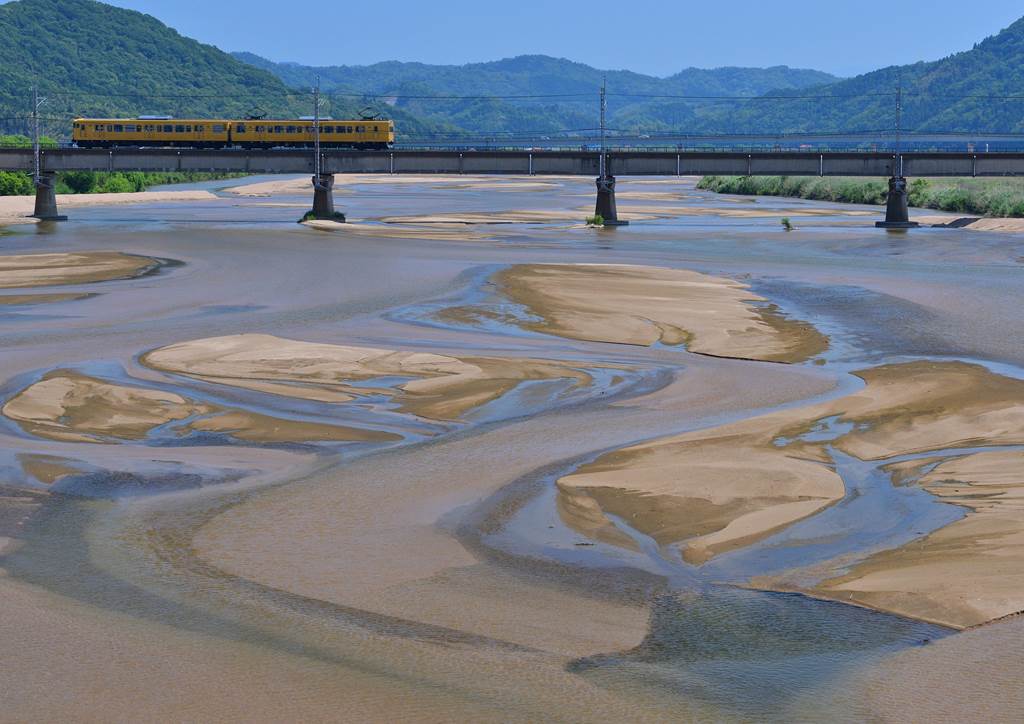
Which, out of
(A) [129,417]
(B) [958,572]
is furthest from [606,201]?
(B) [958,572]

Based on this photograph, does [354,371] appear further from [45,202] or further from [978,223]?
[978,223]

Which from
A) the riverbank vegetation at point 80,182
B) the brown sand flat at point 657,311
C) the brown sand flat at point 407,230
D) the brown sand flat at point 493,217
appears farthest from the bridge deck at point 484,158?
the brown sand flat at point 657,311

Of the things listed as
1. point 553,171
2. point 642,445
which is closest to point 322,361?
point 642,445

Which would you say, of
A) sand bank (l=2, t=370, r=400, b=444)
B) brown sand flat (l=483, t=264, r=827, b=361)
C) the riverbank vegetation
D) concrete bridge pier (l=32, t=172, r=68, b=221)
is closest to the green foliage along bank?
brown sand flat (l=483, t=264, r=827, b=361)

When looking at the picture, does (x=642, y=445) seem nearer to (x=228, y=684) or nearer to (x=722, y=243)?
(x=228, y=684)

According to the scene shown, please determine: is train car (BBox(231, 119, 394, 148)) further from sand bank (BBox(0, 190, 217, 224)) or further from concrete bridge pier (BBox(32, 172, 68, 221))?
sand bank (BBox(0, 190, 217, 224))

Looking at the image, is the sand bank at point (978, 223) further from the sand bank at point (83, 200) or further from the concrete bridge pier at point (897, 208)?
the sand bank at point (83, 200)
